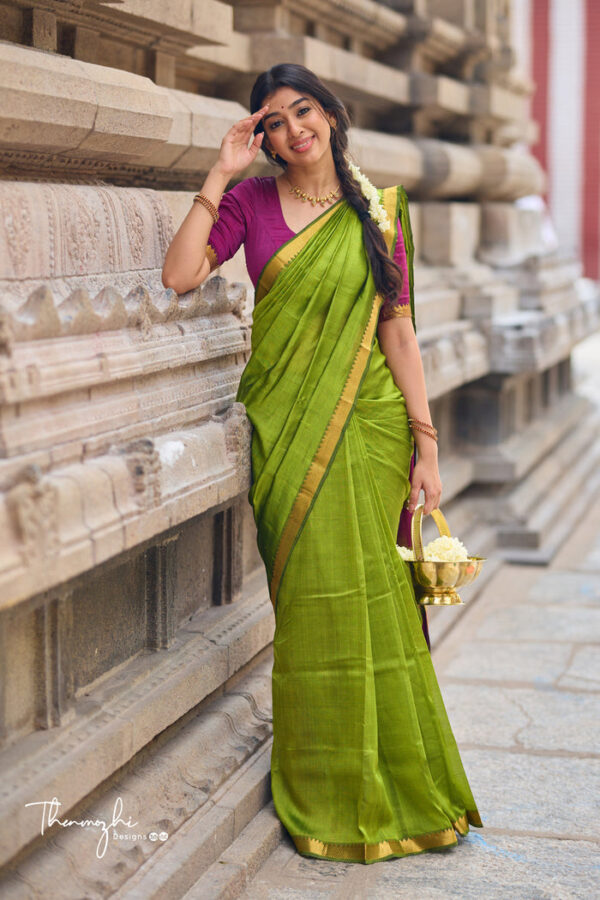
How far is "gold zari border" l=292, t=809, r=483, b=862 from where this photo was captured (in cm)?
279

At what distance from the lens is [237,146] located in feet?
9.14

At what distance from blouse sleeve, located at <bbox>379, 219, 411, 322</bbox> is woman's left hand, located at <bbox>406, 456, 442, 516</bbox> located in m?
0.33

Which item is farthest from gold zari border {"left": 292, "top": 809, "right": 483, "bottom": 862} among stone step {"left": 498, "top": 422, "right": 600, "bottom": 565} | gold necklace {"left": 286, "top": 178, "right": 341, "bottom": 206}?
stone step {"left": 498, "top": 422, "right": 600, "bottom": 565}

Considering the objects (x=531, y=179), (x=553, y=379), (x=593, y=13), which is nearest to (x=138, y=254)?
(x=531, y=179)

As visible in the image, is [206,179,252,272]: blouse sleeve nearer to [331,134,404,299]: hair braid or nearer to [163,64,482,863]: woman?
[163,64,482,863]: woman

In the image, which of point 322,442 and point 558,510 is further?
point 558,510

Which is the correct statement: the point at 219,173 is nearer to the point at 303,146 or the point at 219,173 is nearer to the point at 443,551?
the point at 303,146

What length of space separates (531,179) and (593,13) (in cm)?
857

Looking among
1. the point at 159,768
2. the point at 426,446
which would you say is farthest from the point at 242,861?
the point at 426,446

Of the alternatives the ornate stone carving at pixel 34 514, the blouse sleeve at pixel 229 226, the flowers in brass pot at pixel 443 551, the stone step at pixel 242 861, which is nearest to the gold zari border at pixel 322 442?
the blouse sleeve at pixel 229 226

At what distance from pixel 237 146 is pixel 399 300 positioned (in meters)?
0.49

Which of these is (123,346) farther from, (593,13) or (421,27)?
(593,13)

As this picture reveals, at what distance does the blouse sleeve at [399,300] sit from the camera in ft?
9.55

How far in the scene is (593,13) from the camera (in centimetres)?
1467
